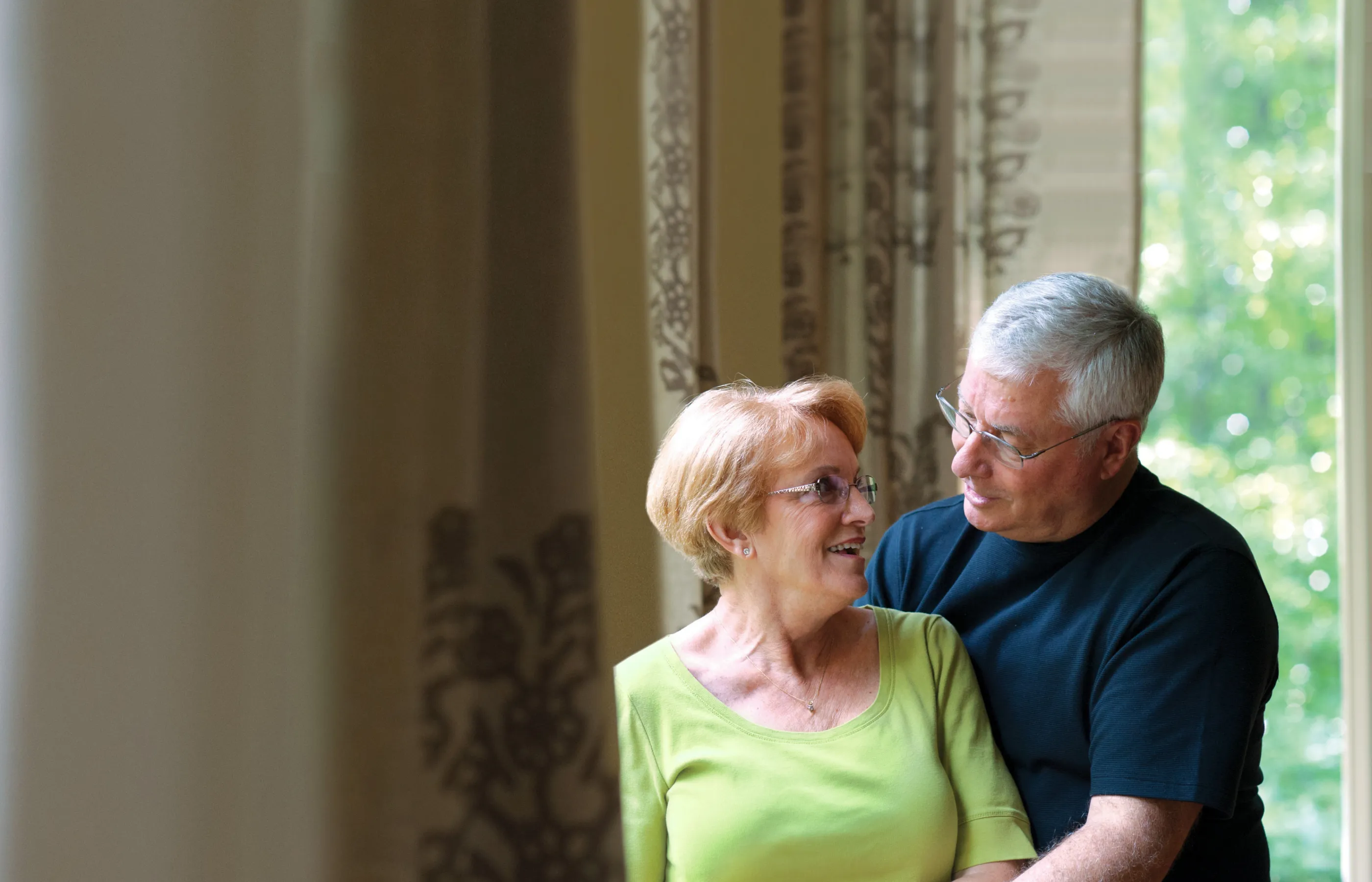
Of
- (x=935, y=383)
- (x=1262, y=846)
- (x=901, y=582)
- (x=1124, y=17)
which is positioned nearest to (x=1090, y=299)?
→ (x=901, y=582)

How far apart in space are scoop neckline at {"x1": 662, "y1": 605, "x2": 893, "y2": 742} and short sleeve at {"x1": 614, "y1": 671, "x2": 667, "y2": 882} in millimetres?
90

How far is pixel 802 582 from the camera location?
1.65m

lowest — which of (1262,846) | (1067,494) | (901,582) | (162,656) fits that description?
(1262,846)

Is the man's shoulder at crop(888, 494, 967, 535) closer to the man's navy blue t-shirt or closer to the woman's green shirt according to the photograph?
the man's navy blue t-shirt

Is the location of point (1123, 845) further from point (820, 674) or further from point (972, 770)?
point (820, 674)

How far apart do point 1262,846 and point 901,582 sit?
2.01 ft

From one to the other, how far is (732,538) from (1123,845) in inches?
24.9

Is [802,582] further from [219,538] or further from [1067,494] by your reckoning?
[219,538]

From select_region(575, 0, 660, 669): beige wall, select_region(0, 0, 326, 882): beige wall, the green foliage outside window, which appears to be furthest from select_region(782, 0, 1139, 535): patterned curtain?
select_region(0, 0, 326, 882): beige wall

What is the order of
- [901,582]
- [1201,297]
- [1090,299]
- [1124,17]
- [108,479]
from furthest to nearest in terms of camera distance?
[1201,297]
[1124,17]
[901,582]
[1090,299]
[108,479]

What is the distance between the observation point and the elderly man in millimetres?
1425

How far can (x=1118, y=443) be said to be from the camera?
1.65 meters

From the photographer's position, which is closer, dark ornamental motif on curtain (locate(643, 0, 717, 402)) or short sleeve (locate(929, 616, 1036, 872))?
short sleeve (locate(929, 616, 1036, 872))

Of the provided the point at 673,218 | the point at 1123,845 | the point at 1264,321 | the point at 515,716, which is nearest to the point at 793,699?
the point at 1123,845
